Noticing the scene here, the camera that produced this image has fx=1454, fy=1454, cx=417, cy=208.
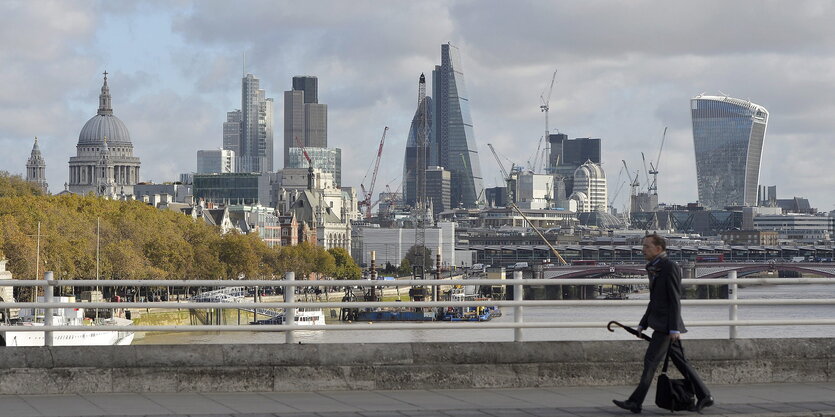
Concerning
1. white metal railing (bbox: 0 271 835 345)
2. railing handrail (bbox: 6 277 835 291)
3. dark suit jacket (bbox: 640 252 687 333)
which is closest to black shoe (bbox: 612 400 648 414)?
dark suit jacket (bbox: 640 252 687 333)

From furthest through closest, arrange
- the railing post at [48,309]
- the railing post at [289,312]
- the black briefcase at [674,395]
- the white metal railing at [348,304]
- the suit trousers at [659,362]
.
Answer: the railing post at [289,312]
the railing post at [48,309]
the white metal railing at [348,304]
the black briefcase at [674,395]
the suit trousers at [659,362]

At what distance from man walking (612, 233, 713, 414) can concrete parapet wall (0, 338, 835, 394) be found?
2.72 m

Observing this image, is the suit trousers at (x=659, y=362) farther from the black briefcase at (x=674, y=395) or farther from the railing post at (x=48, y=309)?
the railing post at (x=48, y=309)

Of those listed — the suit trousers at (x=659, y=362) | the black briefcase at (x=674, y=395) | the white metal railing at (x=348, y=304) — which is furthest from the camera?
the white metal railing at (x=348, y=304)

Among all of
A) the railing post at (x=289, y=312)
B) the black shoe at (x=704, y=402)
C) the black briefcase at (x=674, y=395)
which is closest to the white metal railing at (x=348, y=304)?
the railing post at (x=289, y=312)

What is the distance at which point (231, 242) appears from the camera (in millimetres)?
154250

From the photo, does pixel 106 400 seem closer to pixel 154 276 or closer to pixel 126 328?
pixel 126 328

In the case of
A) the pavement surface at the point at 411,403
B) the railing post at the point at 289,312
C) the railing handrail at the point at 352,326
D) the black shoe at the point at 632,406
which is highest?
the railing post at the point at 289,312

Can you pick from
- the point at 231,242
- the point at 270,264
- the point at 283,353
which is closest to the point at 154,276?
the point at 231,242

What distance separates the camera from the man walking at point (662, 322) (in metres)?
16.5

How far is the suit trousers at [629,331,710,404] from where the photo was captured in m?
16.4

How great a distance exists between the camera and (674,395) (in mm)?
16531

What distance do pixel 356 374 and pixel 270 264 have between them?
158628 mm

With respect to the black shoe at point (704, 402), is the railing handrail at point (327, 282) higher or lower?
higher
